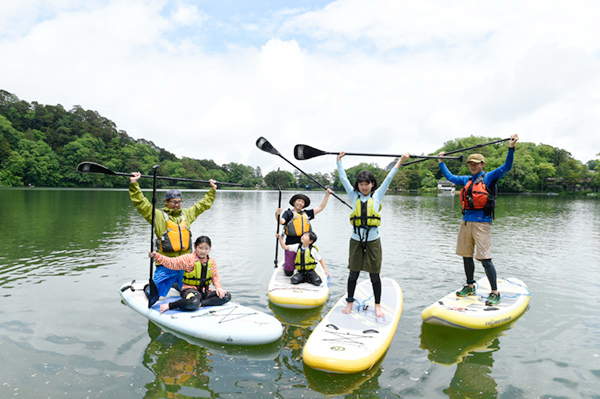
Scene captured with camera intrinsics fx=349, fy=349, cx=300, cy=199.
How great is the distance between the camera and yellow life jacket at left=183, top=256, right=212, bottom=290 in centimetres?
535

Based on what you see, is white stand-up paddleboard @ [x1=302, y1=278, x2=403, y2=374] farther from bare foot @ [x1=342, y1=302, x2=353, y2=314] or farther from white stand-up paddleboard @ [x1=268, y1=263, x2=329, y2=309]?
white stand-up paddleboard @ [x1=268, y1=263, x2=329, y2=309]

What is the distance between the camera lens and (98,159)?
81.7 m

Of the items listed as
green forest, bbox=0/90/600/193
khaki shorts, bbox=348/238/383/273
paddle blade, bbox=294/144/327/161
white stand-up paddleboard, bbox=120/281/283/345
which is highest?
green forest, bbox=0/90/600/193

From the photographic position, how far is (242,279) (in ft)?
26.9

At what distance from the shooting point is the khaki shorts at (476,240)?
530cm

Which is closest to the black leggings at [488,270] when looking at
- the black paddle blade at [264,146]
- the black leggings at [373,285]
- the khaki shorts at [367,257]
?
the black leggings at [373,285]

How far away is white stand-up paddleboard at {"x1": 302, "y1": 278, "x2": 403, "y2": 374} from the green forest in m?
64.0

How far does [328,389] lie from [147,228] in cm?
1415

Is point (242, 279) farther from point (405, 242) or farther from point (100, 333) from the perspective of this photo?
point (405, 242)

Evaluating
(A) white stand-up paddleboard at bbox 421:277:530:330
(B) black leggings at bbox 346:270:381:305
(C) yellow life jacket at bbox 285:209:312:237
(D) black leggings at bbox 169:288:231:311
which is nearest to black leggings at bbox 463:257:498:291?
(A) white stand-up paddleboard at bbox 421:277:530:330

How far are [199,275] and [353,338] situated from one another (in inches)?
99.3

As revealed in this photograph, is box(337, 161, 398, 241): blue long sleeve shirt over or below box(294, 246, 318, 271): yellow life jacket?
over

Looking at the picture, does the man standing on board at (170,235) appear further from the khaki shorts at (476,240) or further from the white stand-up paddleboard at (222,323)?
the khaki shorts at (476,240)

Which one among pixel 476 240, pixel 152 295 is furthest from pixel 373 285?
pixel 152 295
